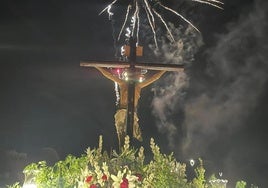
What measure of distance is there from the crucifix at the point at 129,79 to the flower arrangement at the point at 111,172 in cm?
147

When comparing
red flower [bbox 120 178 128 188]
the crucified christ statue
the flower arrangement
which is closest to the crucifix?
the crucified christ statue

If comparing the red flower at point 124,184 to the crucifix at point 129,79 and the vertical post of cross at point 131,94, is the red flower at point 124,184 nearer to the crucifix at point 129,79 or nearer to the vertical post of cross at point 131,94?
the vertical post of cross at point 131,94

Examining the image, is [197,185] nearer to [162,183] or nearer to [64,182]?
[162,183]

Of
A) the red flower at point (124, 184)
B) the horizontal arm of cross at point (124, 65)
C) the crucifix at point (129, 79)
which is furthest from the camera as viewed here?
the horizontal arm of cross at point (124, 65)

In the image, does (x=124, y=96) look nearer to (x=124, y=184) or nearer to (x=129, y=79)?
(x=129, y=79)

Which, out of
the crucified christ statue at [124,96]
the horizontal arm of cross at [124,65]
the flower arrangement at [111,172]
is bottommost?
the flower arrangement at [111,172]

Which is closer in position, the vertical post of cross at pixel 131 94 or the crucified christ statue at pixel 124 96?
the vertical post of cross at pixel 131 94

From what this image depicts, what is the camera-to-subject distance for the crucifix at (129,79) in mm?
6859

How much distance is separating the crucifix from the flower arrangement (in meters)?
1.47

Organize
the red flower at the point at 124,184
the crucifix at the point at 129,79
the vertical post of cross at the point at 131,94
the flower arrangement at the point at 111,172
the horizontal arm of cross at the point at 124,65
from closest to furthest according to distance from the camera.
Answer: the red flower at the point at 124,184 < the flower arrangement at the point at 111,172 < the vertical post of cross at the point at 131,94 < the crucifix at the point at 129,79 < the horizontal arm of cross at the point at 124,65

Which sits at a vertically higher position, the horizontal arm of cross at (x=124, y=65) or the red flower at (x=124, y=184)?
the horizontal arm of cross at (x=124, y=65)

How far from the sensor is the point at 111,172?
16.0ft

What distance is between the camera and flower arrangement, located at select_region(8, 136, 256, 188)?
4.56 metres

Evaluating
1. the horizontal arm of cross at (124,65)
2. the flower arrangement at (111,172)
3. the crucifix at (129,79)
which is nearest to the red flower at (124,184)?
the flower arrangement at (111,172)
